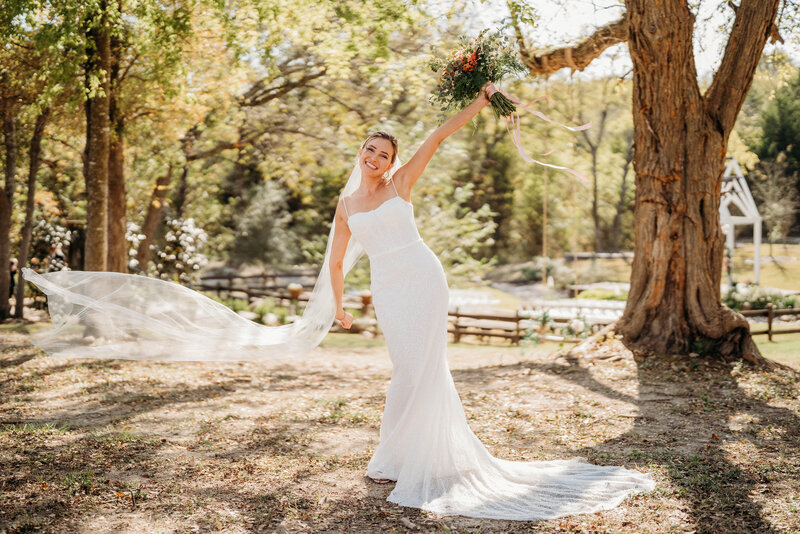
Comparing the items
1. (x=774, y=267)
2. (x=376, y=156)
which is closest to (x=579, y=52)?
(x=376, y=156)

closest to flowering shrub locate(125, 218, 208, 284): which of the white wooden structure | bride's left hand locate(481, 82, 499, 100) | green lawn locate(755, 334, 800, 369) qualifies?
green lawn locate(755, 334, 800, 369)

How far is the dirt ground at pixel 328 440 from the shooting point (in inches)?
152

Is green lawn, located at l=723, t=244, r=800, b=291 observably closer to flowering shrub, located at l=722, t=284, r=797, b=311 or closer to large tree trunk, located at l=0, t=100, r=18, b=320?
flowering shrub, located at l=722, t=284, r=797, b=311

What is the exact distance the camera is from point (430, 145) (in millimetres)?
4441

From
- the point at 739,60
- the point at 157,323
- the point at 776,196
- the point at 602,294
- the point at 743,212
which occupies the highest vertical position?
the point at 776,196

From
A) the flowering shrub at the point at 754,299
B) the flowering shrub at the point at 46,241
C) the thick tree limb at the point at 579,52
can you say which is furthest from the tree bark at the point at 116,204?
the flowering shrub at the point at 754,299

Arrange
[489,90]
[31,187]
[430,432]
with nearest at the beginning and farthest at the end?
1. [430,432]
2. [489,90]
3. [31,187]

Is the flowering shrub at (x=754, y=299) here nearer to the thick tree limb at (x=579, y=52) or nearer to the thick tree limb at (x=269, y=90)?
the thick tree limb at (x=579, y=52)

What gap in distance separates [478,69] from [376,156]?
100cm

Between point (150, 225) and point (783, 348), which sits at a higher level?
point (150, 225)

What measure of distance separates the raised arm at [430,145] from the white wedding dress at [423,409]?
16 cm

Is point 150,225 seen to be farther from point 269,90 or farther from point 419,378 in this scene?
point 419,378

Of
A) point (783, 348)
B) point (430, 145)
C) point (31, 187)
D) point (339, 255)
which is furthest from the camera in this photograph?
point (31, 187)

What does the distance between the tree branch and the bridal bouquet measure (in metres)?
5.02
